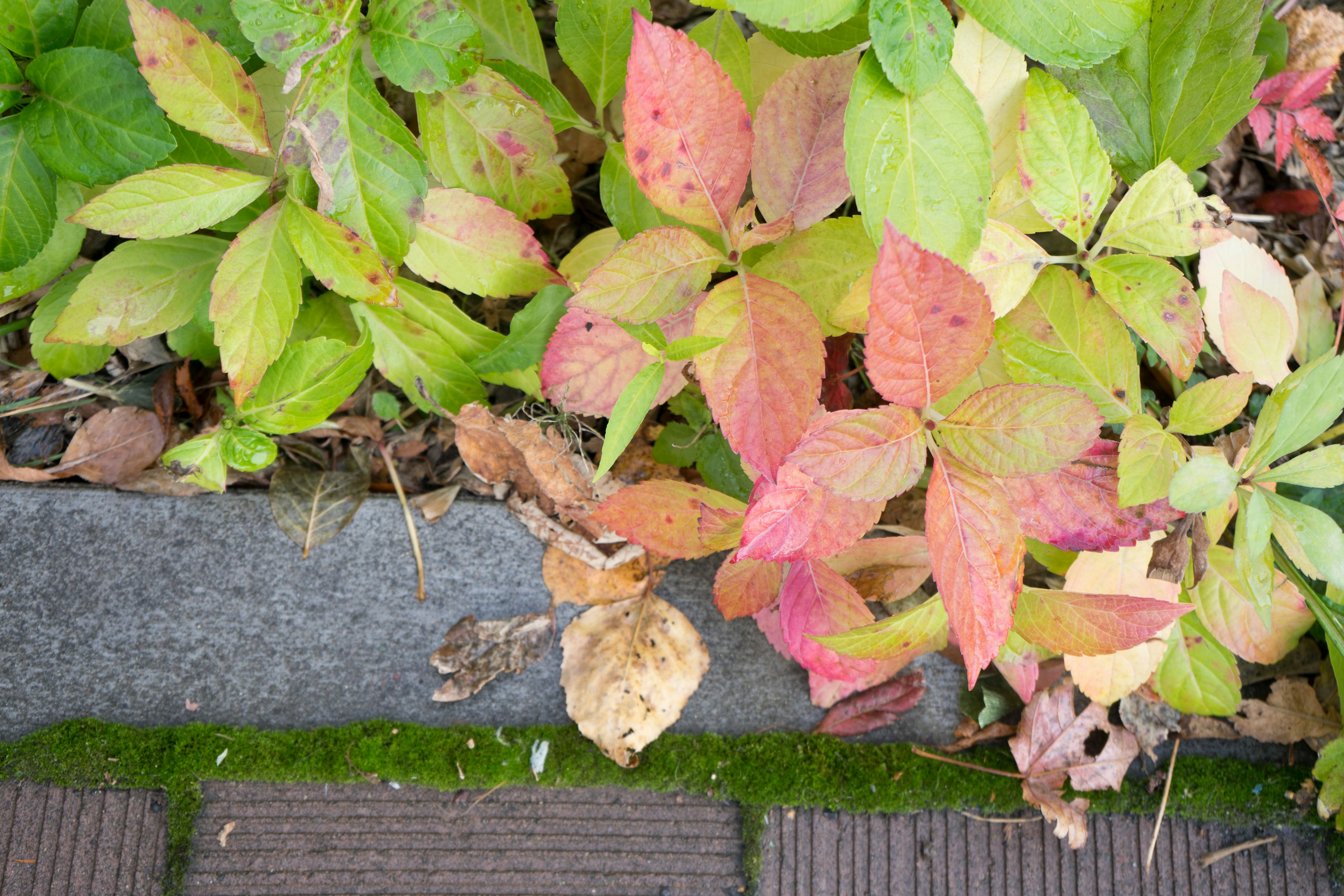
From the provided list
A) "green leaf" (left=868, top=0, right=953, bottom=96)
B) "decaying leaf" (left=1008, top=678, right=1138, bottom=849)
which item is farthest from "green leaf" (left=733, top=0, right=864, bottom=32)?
"decaying leaf" (left=1008, top=678, right=1138, bottom=849)

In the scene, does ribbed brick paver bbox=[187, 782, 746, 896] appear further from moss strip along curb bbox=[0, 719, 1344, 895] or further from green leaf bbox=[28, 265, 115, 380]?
green leaf bbox=[28, 265, 115, 380]

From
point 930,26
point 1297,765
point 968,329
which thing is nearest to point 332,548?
point 968,329

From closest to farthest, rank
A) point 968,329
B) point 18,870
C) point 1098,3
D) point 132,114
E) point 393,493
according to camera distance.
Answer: point 968,329, point 1098,3, point 132,114, point 18,870, point 393,493

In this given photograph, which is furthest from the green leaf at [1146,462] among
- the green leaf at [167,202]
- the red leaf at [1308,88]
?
the green leaf at [167,202]

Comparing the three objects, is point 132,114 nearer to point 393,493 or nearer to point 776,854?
point 393,493

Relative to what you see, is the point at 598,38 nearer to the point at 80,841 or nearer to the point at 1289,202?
the point at 1289,202

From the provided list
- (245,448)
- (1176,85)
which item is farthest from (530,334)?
(1176,85)
